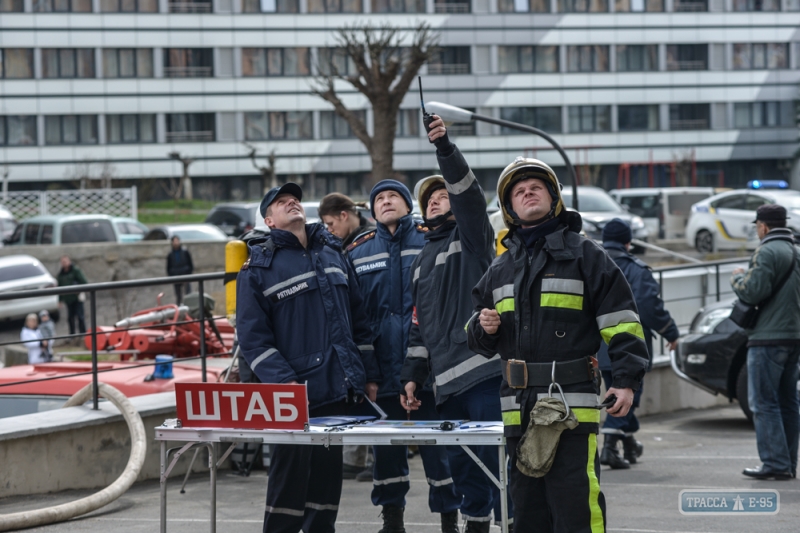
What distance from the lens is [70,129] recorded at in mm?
59594

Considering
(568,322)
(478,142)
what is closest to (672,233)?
(478,142)

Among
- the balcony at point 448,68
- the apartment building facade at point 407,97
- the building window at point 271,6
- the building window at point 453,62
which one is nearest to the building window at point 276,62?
the apartment building facade at point 407,97

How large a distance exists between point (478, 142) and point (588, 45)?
923 cm

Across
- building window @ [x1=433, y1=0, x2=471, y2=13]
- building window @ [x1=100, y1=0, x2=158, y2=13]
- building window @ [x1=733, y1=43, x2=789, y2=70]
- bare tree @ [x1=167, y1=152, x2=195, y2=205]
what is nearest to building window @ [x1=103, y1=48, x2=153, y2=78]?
building window @ [x1=100, y1=0, x2=158, y2=13]

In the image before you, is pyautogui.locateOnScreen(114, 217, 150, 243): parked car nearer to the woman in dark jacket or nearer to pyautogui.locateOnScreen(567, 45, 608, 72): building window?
the woman in dark jacket

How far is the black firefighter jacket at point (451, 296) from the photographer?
5.33 metres

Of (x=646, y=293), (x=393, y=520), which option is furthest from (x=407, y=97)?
(x=393, y=520)

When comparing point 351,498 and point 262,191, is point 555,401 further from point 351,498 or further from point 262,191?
point 262,191

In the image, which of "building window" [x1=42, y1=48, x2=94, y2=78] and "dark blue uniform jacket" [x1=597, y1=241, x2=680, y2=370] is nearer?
"dark blue uniform jacket" [x1=597, y1=241, x2=680, y2=370]

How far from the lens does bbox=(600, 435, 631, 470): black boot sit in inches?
325

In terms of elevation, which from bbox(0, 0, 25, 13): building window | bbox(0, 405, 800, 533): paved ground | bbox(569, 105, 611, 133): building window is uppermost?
bbox(0, 0, 25, 13): building window

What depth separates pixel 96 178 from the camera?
192ft

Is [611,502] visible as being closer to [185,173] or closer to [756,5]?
[185,173]

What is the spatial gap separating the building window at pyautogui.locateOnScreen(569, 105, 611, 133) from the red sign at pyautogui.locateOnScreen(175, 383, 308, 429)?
2428 inches
